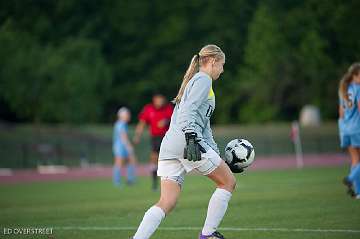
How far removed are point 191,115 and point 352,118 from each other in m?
6.58

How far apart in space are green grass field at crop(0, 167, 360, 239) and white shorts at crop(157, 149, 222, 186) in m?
1.40

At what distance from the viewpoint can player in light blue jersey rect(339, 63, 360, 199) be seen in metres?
15.2

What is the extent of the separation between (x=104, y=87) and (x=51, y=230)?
40349 mm

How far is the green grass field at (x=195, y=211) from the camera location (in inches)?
444

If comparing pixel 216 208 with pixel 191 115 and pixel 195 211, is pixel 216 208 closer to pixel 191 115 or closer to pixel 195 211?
pixel 191 115

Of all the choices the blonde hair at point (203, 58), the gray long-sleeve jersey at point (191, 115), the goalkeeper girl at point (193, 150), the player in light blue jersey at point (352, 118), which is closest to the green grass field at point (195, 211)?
the player in light blue jersey at point (352, 118)

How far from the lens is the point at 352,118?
15.4 metres

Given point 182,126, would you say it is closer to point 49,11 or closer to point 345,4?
point 345,4

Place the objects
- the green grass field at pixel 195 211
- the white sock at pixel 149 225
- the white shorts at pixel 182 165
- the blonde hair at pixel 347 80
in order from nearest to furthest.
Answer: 1. the white sock at pixel 149 225
2. the white shorts at pixel 182 165
3. the green grass field at pixel 195 211
4. the blonde hair at pixel 347 80

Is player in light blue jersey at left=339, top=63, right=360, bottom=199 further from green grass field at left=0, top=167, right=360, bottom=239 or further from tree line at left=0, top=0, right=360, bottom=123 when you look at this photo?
tree line at left=0, top=0, right=360, bottom=123

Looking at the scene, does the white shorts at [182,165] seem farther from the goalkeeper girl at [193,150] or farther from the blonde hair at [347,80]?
the blonde hair at [347,80]

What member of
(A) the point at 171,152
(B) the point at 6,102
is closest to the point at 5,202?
(A) the point at 171,152

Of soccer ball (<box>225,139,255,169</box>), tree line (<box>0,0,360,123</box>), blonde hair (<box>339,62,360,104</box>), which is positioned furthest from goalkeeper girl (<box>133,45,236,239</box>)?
tree line (<box>0,0,360,123</box>)

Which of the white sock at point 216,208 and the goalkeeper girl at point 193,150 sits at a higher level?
the goalkeeper girl at point 193,150
